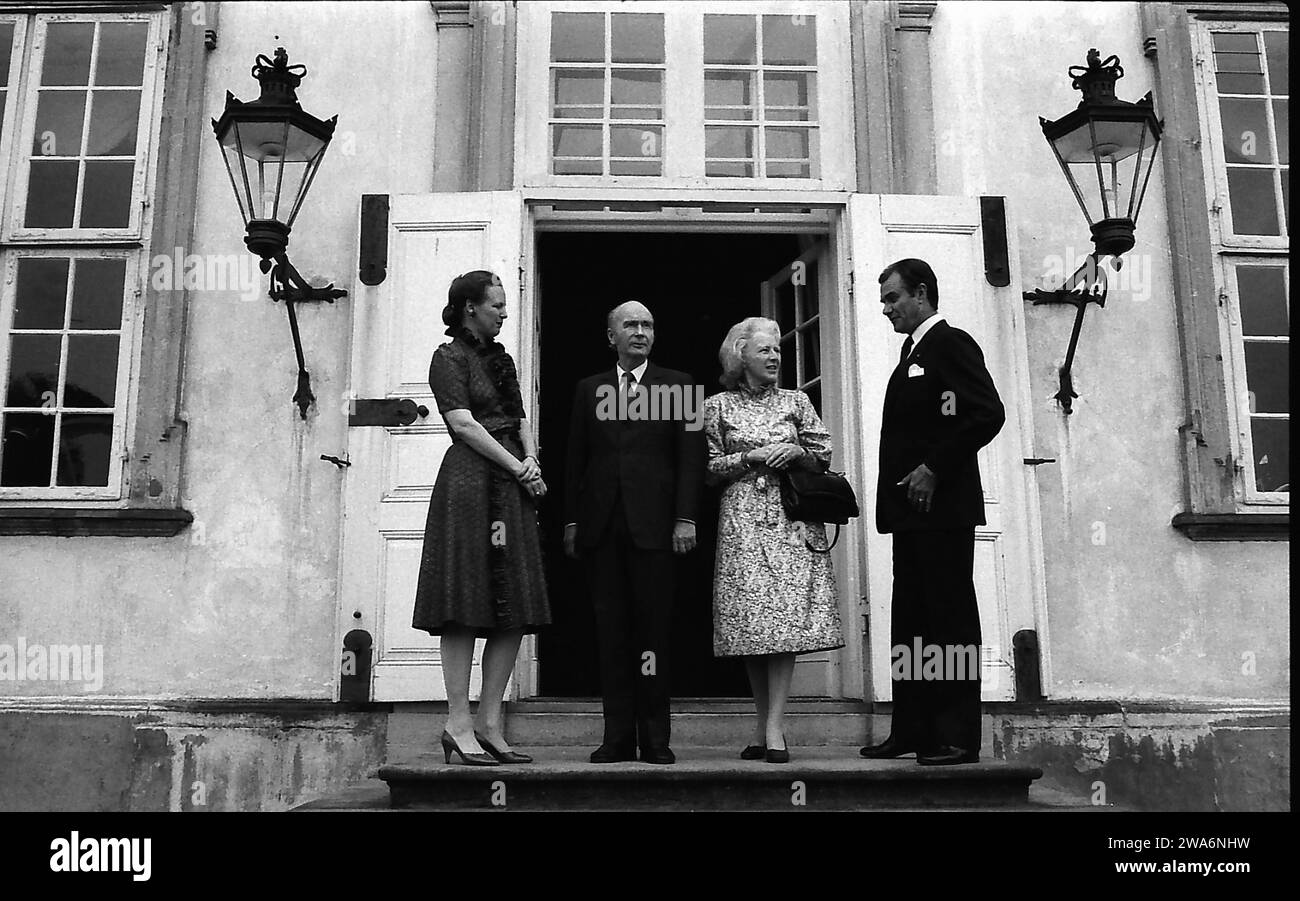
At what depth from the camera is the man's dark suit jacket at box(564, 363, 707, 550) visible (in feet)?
15.7

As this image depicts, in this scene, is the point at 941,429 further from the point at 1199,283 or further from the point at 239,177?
the point at 239,177

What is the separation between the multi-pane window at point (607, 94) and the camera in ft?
21.1

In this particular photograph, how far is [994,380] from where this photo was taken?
6.12m

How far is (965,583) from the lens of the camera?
15.3 ft

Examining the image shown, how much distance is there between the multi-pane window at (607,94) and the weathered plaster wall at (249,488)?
0.65 meters

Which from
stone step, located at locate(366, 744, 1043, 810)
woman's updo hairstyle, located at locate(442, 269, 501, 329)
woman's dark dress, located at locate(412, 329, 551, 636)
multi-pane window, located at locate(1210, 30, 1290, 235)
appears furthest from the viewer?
multi-pane window, located at locate(1210, 30, 1290, 235)

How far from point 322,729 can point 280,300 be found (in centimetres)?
200

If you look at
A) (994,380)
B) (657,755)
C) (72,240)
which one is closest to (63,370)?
(72,240)

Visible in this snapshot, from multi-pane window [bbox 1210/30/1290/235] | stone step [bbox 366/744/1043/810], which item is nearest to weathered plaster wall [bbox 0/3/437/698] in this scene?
stone step [bbox 366/744/1043/810]

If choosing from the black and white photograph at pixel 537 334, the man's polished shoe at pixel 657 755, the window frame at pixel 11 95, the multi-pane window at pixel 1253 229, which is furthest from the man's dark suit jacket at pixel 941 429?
the window frame at pixel 11 95

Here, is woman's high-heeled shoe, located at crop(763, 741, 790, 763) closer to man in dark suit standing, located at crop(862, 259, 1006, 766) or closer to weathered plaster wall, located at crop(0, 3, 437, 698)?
man in dark suit standing, located at crop(862, 259, 1006, 766)

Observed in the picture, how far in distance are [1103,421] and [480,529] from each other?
10.7ft

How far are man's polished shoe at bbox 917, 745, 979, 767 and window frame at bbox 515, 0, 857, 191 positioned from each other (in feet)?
9.64
